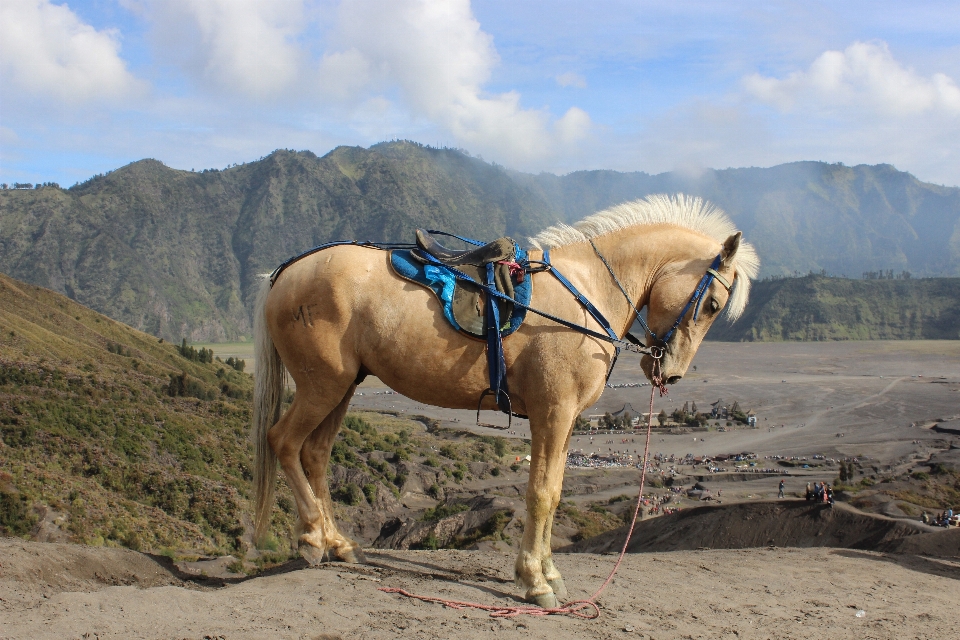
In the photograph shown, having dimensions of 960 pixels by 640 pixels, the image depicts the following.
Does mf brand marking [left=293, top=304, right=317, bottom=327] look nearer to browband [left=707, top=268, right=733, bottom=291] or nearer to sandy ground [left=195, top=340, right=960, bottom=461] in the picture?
browband [left=707, top=268, right=733, bottom=291]

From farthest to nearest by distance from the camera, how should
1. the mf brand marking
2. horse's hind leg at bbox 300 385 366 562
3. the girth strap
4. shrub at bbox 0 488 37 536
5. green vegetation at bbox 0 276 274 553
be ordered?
1. green vegetation at bbox 0 276 274 553
2. shrub at bbox 0 488 37 536
3. horse's hind leg at bbox 300 385 366 562
4. the mf brand marking
5. the girth strap

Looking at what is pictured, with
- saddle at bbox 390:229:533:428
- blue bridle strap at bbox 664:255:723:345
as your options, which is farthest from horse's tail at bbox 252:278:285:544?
blue bridle strap at bbox 664:255:723:345

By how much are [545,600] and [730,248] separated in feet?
10.7

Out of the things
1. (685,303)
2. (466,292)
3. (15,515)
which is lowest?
(15,515)

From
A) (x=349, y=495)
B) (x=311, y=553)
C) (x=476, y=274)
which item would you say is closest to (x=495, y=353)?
(x=476, y=274)

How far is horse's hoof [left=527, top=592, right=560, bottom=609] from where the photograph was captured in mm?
5480

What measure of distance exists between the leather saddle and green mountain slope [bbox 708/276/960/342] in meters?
182

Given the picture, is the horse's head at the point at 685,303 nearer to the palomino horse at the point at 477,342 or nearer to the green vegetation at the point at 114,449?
the palomino horse at the point at 477,342

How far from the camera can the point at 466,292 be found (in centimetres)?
554

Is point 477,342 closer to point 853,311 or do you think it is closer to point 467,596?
point 467,596

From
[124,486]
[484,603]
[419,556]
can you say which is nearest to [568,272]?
[484,603]

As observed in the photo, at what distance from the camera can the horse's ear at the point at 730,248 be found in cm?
571

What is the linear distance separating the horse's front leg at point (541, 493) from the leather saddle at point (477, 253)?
1.31 meters

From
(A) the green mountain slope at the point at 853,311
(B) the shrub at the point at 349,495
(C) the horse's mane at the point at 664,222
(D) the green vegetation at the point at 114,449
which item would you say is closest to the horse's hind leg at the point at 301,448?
(C) the horse's mane at the point at 664,222
